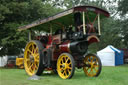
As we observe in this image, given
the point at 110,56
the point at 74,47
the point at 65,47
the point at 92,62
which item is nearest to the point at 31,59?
the point at 65,47

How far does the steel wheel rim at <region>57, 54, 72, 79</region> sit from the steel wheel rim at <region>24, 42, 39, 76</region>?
1.56 metres

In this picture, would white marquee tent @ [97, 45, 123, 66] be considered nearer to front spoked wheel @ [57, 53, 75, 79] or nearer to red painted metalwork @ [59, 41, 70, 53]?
red painted metalwork @ [59, 41, 70, 53]

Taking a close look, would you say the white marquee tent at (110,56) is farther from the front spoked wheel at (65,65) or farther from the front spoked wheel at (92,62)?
the front spoked wheel at (65,65)

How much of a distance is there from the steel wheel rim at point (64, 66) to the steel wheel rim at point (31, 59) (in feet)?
5.11

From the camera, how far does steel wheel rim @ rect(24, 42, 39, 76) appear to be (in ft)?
32.4

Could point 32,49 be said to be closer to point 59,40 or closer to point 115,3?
point 59,40

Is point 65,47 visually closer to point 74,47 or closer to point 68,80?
point 74,47

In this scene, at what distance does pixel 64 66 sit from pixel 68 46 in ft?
2.86

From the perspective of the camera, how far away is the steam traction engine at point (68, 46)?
8203 mm

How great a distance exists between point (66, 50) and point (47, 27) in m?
2.77

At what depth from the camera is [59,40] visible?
9336 mm

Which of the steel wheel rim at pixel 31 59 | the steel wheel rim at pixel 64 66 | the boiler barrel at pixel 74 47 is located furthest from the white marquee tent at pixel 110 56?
the steel wheel rim at pixel 64 66

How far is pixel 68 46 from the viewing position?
8578 mm

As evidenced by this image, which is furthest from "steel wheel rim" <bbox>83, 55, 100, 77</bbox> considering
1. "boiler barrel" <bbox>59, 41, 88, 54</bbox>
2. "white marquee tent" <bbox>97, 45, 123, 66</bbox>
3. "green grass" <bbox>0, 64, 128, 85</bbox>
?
"white marquee tent" <bbox>97, 45, 123, 66</bbox>
